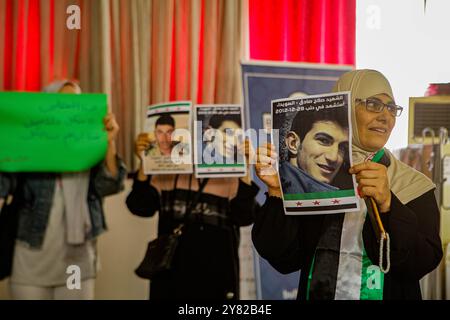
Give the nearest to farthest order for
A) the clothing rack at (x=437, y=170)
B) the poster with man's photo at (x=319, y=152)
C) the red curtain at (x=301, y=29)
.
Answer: the poster with man's photo at (x=319, y=152)
the clothing rack at (x=437, y=170)
the red curtain at (x=301, y=29)

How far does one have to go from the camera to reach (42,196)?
1.29 m

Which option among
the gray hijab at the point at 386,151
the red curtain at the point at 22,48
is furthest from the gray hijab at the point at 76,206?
the gray hijab at the point at 386,151

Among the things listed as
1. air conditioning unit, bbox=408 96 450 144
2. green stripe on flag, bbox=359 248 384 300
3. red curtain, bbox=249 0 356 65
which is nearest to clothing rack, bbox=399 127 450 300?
air conditioning unit, bbox=408 96 450 144

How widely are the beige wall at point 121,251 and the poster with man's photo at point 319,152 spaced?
19.0 inches

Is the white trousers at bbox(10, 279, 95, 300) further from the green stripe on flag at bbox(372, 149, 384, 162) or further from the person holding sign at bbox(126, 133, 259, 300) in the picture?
the green stripe on flag at bbox(372, 149, 384, 162)

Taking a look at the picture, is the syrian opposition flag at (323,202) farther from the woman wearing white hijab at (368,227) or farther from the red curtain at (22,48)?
the red curtain at (22,48)

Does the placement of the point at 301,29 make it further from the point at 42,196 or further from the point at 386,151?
the point at 42,196

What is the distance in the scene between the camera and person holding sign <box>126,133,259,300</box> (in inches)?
53.1

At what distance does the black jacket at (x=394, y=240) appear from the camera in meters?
1.04

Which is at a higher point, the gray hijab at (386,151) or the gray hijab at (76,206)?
the gray hijab at (386,151)

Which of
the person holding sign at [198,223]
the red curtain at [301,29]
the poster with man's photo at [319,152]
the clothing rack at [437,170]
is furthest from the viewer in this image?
the person holding sign at [198,223]

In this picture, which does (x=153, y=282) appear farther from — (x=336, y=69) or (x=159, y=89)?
(x=336, y=69)
